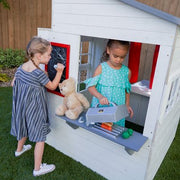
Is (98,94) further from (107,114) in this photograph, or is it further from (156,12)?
(156,12)

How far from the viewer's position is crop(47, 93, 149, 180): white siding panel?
6.44 ft

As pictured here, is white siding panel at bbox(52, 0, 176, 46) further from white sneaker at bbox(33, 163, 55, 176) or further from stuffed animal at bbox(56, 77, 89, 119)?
white sneaker at bbox(33, 163, 55, 176)

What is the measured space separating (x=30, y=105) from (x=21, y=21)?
604 centimetres

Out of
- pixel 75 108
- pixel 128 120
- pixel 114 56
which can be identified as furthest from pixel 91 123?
pixel 128 120

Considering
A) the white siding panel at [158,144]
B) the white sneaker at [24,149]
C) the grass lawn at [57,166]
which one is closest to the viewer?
the white siding panel at [158,144]

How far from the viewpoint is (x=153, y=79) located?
1.79 metres

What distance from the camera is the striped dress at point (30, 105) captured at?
2.06 m

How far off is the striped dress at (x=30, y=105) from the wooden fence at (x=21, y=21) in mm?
5047

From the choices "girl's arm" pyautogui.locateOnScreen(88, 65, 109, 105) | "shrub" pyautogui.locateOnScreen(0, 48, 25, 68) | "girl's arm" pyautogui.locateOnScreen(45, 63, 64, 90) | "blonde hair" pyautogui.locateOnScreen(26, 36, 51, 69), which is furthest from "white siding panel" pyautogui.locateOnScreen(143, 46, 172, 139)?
"shrub" pyautogui.locateOnScreen(0, 48, 25, 68)

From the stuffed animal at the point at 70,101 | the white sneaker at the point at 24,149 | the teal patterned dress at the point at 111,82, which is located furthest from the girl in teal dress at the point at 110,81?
the white sneaker at the point at 24,149

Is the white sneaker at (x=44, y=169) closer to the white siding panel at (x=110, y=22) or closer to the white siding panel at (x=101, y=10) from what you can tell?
the white siding panel at (x=110, y=22)

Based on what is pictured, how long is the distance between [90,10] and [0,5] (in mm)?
6885

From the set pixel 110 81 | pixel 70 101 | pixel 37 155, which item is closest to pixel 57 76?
pixel 70 101

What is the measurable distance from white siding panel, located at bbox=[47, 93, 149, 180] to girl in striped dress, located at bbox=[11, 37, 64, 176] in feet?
1.01
